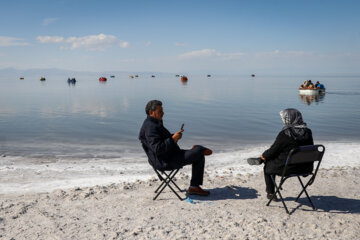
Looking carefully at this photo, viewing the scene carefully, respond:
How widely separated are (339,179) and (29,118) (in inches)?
849

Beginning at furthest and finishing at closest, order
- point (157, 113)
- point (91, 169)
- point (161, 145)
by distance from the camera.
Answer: point (91, 169)
point (157, 113)
point (161, 145)

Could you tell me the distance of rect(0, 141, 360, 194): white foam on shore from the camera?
700 centimetres

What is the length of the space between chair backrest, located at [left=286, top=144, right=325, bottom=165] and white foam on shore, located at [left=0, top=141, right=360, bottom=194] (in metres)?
3.24

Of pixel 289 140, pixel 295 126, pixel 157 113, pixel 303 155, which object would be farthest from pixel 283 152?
pixel 157 113

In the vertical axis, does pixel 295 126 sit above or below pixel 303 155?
above

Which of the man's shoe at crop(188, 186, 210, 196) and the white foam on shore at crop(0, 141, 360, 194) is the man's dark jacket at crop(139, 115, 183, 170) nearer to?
the man's shoe at crop(188, 186, 210, 196)

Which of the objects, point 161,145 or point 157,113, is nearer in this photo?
point 161,145

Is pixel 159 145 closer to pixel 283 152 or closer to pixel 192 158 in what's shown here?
pixel 192 158

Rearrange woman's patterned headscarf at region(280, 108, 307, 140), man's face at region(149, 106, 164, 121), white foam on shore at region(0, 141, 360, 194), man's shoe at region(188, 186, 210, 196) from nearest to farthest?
1. woman's patterned headscarf at region(280, 108, 307, 140)
2. man's face at region(149, 106, 164, 121)
3. man's shoe at region(188, 186, 210, 196)
4. white foam on shore at region(0, 141, 360, 194)

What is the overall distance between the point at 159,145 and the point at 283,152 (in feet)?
6.73

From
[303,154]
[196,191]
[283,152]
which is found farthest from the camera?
[196,191]

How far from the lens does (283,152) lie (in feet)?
16.4

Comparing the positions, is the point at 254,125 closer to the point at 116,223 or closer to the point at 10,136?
the point at 10,136

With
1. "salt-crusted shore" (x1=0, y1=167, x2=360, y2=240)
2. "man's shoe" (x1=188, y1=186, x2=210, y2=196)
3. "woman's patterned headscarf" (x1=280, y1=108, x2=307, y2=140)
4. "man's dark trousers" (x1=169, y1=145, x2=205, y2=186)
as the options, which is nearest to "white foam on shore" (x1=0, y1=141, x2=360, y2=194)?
"salt-crusted shore" (x1=0, y1=167, x2=360, y2=240)
